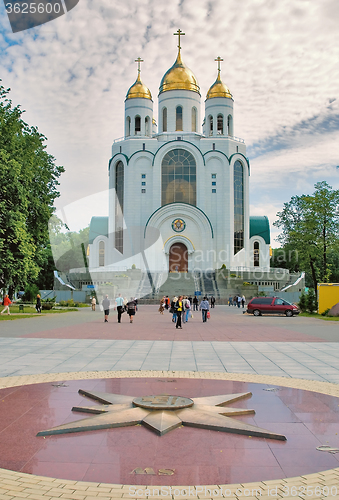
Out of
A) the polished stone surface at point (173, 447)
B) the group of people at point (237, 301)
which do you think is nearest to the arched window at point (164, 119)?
the group of people at point (237, 301)

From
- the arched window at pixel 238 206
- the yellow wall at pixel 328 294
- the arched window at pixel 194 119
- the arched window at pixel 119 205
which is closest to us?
the yellow wall at pixel 328 294

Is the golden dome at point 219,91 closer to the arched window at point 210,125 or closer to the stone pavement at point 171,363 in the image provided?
the arched window at point 210,125

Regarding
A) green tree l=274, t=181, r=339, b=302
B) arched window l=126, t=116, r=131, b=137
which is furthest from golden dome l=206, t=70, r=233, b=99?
green tree l=274, t=181, r=339, b=302

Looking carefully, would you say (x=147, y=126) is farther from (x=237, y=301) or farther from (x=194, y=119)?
(x=237, y=301)

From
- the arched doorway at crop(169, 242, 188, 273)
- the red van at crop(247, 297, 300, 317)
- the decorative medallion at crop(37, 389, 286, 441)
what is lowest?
the decorative medallion at crop(37, 389, 286, 441)

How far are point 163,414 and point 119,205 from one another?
2224 inches

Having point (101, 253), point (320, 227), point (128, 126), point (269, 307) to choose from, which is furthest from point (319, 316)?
point (128, 126)

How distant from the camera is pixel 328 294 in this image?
96.2 ft

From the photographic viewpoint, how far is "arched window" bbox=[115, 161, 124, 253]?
60.6 m

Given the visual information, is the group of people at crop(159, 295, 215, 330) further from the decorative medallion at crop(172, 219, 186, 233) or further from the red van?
the decorative medallion at crop(172, 219, 186, 233)

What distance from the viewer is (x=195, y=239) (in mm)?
58594

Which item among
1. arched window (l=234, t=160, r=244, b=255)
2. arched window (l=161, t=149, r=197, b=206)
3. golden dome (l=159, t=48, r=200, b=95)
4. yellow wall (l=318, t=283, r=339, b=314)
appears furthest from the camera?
golden dome (l=159, t=48, r=200, b=95)

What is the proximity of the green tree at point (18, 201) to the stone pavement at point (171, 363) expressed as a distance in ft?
25.8

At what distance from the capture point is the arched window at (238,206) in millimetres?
59906
